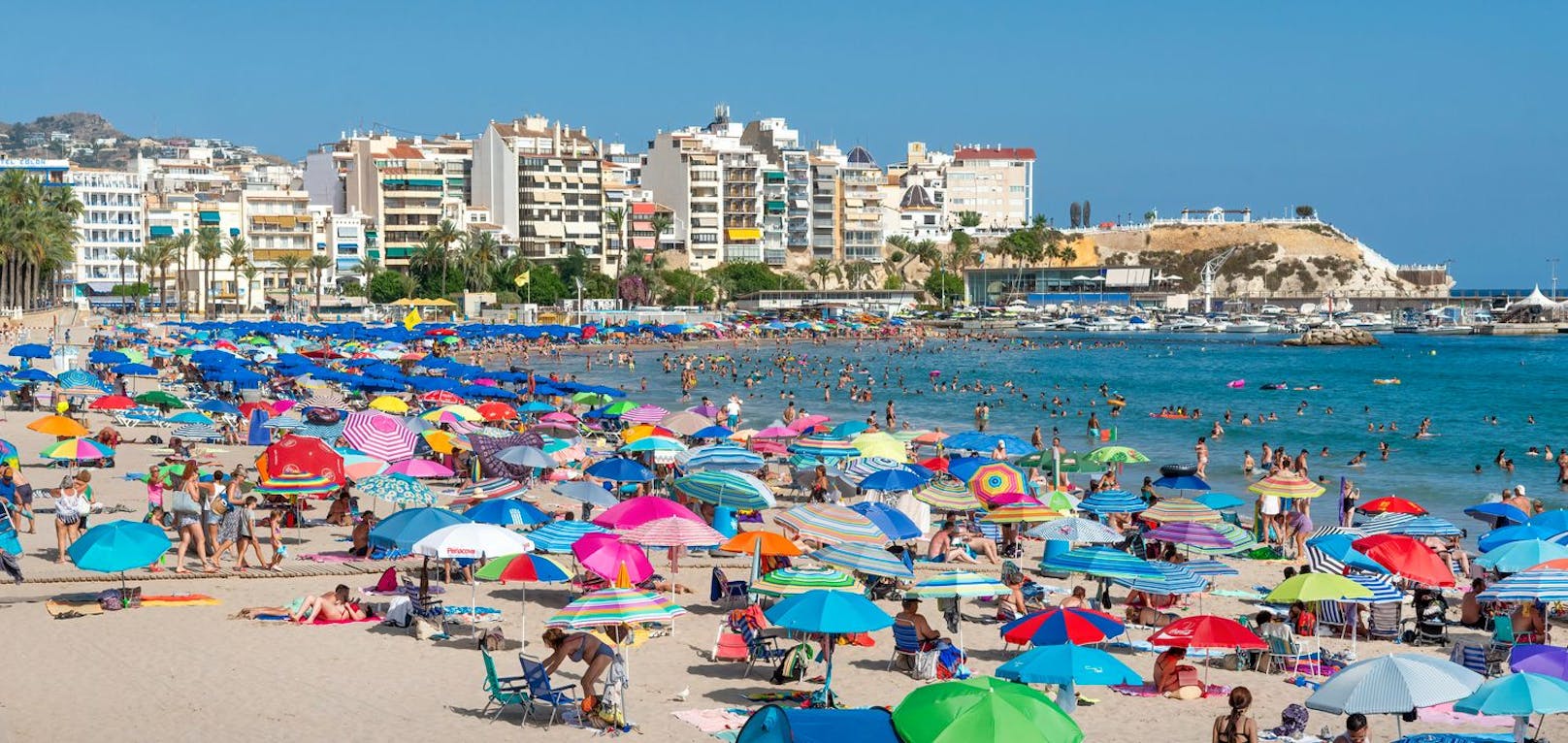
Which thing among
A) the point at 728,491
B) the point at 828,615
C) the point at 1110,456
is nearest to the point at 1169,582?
the point at 828,615

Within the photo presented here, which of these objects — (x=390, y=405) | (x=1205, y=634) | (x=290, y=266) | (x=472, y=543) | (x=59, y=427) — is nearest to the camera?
(x=1205, y=634)

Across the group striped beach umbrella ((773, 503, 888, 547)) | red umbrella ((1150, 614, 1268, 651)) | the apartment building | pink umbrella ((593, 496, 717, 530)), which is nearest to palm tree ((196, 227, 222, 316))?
the apartment building

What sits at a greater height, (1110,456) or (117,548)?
(117,548)

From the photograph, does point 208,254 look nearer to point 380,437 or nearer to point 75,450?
point 75,450

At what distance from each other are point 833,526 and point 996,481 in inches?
250

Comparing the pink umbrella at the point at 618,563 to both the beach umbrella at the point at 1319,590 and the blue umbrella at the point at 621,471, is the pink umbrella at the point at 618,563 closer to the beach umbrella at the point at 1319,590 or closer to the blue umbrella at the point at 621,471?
the beach umbrella at the point at 1319,590

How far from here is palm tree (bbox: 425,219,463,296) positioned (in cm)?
10894

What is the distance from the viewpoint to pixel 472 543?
16047mm

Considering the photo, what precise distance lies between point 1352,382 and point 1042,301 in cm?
7475

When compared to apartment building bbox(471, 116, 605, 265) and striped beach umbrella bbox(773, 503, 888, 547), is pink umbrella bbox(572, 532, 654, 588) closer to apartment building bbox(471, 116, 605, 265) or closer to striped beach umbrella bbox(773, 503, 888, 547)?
striped beach umbrella bbox(773, 503, 888, 547)

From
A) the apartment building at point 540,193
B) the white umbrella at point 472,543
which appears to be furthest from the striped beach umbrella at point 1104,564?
the apartment building at point 540,193

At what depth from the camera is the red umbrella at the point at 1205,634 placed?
14422mm

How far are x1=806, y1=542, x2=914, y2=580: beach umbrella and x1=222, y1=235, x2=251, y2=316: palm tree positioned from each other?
308 ft

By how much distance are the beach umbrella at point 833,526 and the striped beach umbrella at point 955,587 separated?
153 centimetres
